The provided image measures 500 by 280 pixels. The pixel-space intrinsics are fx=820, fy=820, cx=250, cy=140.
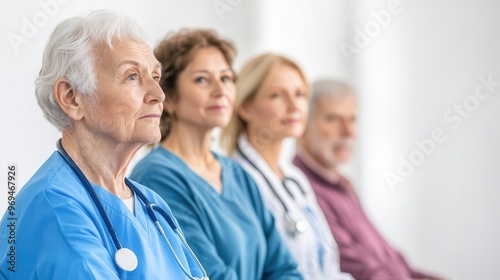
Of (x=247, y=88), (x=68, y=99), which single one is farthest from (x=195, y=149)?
(x=68, y=99)

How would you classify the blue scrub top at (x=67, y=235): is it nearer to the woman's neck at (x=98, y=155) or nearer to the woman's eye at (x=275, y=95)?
the woman's neck at (x=98, y=155)

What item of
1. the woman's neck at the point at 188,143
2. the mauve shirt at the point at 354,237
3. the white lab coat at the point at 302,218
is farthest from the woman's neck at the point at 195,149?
the mauve shirt at the point at 354,237

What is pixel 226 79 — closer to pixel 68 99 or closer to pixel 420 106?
pixel 68 99

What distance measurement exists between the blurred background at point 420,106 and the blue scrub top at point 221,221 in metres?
1.64

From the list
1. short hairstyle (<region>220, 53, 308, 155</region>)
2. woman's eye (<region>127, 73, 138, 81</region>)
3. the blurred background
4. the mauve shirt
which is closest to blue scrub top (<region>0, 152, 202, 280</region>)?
woman's eye (<region>127, 73, 138, 81</region>)

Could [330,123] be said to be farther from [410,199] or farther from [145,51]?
[145,51]

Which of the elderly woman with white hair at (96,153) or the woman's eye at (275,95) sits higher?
the elderly woman with white hair at (96,153)

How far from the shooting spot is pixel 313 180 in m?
2.76

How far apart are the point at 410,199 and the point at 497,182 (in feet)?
1.37

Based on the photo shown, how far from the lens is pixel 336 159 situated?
9.21 ft

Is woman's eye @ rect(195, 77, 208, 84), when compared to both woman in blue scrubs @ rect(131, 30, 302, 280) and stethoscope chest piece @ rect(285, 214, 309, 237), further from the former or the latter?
stethoscope chest piece @ rect(285, 214, 309, 237)

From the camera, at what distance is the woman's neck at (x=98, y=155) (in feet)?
4.17

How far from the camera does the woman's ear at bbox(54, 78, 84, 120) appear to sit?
4.05 feet

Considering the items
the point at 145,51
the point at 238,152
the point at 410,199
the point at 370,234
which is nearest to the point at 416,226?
the point at 410,199
